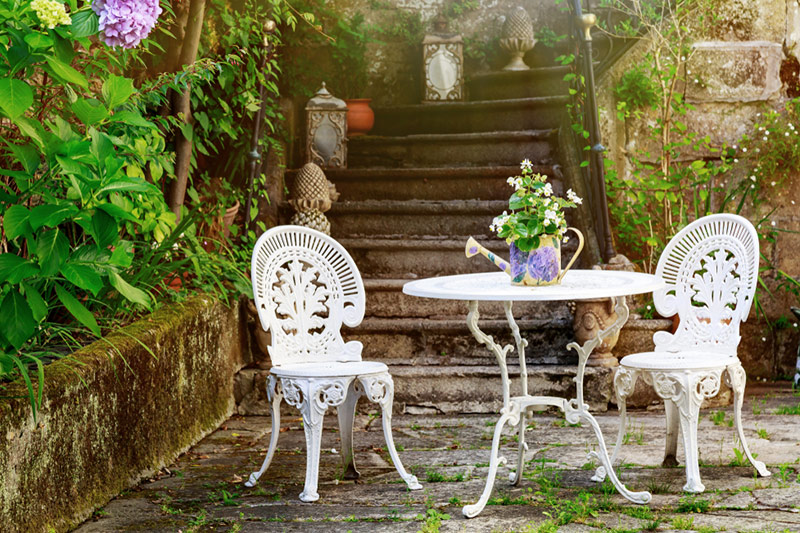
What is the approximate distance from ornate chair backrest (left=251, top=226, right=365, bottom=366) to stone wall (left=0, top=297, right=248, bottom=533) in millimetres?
429

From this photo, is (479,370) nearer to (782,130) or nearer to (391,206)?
(391,206)

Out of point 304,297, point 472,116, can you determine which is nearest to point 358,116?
point 472,116

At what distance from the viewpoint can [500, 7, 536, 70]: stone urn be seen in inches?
265

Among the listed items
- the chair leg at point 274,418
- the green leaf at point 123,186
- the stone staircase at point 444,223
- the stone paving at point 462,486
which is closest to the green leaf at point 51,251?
the green leaf at point 123,186

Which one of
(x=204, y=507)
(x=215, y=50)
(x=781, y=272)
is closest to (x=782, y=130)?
(x=781, y=272)

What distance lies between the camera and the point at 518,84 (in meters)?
6.54

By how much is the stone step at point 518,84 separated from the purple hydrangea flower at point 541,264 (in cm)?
350

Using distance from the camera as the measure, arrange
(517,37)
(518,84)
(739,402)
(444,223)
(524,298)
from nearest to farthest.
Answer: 1. (524,298)
2. (739,402)
3. (444,223)
4. (518,84)
5. (517,37)

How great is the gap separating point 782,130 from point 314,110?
2.69m

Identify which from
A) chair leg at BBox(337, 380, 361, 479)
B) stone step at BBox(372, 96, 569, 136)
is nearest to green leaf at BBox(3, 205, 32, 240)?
chair leg at BBox(337, 380, 361, 479)

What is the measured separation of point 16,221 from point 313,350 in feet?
4.91

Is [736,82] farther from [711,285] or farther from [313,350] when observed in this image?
[313,350]

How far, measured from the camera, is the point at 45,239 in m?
2.08

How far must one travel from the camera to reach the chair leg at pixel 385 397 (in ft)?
10.1
